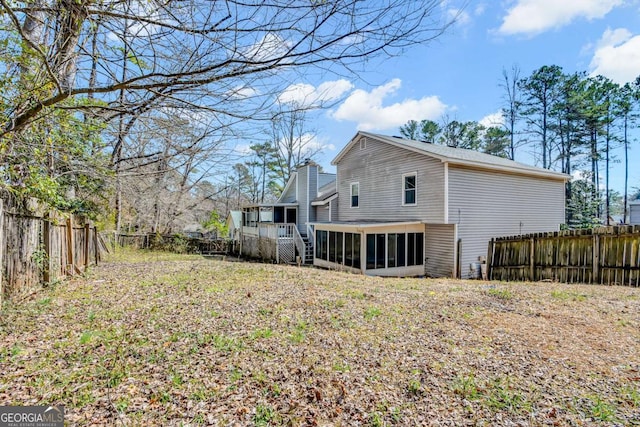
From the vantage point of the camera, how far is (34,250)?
4809 mm

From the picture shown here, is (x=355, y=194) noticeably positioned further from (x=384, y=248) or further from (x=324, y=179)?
(x=324, y=179)

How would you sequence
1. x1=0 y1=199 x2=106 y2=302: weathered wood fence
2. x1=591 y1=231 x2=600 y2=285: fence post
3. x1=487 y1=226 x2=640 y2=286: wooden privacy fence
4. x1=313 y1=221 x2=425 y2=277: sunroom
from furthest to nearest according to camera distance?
1. x1=313 y1=221 x2=425 y2=277: sunroom
2. x1=591 y1=231 x2=600 y2=285: fence post
3. x1=487 y1=226 x2=640 y2=286: wooden privacy fence
4. x1=0 y1=199 x2=106 y2=302: weathered wood fence

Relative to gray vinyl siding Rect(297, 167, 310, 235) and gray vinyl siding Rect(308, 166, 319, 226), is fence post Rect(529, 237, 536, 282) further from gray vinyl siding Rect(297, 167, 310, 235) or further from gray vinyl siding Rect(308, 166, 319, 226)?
gray vinyl siding Rect(297, 167, 310, 235)

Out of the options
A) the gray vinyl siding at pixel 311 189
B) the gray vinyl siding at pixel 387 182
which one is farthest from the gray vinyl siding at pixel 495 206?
the gray vinyl siding at pixel 311 189

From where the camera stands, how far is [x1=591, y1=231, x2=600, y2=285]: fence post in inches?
334

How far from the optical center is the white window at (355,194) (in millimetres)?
15562

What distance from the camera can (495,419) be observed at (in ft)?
8.25

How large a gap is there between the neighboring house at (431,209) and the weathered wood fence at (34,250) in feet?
28.6

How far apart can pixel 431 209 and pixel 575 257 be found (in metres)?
4.50

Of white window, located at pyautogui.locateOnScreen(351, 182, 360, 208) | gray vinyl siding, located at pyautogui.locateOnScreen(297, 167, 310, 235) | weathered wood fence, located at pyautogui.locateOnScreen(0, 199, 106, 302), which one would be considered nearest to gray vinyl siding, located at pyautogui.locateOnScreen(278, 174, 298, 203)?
gray vinyl siding, located at pyautogui.locateOnScreen(297, 167, 310, 235)

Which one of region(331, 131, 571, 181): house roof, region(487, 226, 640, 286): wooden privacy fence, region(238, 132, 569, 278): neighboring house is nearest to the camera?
→ region(487, 226, 640, 286): wooden privacy fence

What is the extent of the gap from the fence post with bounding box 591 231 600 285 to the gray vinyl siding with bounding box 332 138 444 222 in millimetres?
4292

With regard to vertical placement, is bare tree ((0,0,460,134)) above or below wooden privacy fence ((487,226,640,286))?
above

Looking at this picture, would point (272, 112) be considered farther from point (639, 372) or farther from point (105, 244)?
point (105, 244)
